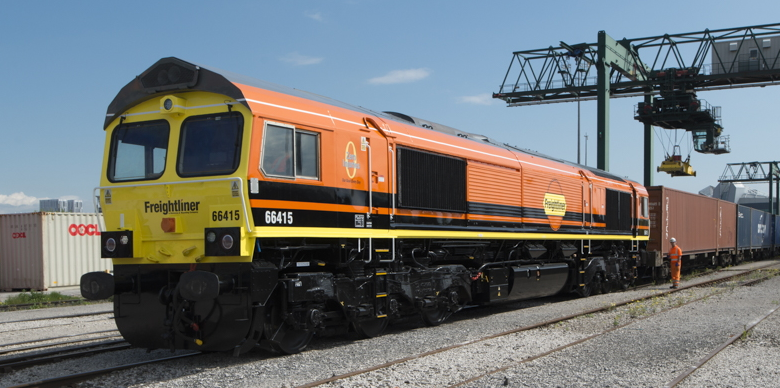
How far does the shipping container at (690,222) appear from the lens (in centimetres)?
2206

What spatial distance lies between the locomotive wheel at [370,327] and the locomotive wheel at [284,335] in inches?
37.5

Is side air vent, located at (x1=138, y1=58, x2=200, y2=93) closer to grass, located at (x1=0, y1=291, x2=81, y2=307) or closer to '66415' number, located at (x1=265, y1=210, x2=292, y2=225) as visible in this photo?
'66415' number, located at (x1=265, y1=210, x2=292, y2=225)

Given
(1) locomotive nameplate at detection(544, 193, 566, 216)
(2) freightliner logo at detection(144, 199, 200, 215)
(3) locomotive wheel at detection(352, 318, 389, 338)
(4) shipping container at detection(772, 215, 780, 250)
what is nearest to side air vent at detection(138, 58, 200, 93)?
(2) freightliner logo at detection(144, 199, 200, 215)

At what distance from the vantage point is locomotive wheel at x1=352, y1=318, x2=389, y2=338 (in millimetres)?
9307

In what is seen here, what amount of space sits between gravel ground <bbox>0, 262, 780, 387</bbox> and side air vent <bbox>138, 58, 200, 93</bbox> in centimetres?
338

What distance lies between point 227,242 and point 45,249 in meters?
17.2

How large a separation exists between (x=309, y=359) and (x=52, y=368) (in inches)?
121

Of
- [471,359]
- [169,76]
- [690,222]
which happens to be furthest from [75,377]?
[690,222]

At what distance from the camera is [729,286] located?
18812mm

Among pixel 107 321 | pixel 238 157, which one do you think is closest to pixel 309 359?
pixel 238 157

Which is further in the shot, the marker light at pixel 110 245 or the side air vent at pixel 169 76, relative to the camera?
the marker light at pixel 110 245

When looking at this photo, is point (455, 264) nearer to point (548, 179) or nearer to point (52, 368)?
point (548, 179)

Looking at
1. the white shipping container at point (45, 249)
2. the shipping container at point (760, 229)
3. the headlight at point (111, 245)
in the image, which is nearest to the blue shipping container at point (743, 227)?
the shipping container at point (760, 229)

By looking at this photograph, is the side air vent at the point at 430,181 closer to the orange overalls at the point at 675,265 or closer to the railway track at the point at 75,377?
the railway track at the point at 75,377
